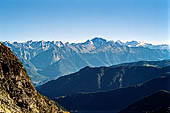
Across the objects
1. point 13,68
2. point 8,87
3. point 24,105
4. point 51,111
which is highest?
point 13,68

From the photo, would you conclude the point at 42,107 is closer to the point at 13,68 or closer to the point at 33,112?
the point at 33,112

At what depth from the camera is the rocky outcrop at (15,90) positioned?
56356 millimetres

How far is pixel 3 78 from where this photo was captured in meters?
59.3

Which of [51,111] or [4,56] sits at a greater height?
[4,56]

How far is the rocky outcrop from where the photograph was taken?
5636 centimetres

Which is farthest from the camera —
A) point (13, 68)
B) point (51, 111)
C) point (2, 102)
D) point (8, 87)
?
point (51, 111)

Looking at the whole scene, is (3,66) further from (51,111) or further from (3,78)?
(51,111)

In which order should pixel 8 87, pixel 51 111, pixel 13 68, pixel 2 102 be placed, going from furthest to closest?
pixel 51 111, pixel 13 68, pixel 8 87, pixel 2 102

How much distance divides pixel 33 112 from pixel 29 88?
23.9 ft

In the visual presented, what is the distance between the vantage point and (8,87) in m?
58.5

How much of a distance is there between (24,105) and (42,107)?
8109 millimetres

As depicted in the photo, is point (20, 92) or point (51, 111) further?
point (51, 111)

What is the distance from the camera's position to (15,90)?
2350 inches

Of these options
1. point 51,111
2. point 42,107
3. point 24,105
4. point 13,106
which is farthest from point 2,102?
point 51,111
